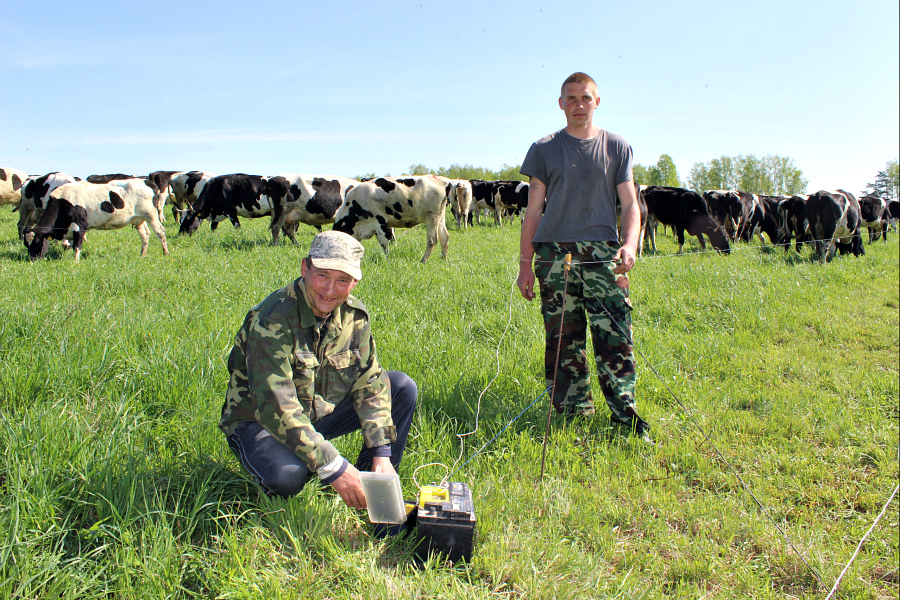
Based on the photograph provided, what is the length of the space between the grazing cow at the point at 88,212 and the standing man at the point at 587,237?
9.32 metres

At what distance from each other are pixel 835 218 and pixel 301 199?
13176 millimetres

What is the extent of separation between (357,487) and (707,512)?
1.88 meters

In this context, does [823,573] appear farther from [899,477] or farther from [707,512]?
[899,477]

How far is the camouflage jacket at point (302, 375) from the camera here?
7.84 ft

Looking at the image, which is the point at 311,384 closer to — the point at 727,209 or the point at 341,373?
the point at 341,373

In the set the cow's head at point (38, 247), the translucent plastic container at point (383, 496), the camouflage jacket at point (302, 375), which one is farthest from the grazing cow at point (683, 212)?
the translucent plastic container at point (383, 496)

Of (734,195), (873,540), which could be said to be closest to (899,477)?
(873,540)

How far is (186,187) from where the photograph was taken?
20.2 m

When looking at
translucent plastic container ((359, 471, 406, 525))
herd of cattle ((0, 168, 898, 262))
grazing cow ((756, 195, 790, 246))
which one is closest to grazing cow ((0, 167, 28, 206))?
herd of cattle ((0, 168, 898, 262))

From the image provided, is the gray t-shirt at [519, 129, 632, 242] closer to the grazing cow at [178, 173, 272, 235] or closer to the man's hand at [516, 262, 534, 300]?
the man's hand at [516, 262, 534, 300]

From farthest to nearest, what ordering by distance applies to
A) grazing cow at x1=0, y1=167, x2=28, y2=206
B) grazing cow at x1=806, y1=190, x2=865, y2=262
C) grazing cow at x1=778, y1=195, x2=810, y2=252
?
1. grazing cow at x1=0, y1=167, x2=28, y2=206
2. grazing cow at x1=778, y1=195, x2=810, y2=252
3. grazing cow at x1=806, y1=190, x2=865, y2=262

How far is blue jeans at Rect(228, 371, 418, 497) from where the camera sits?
2443 mm

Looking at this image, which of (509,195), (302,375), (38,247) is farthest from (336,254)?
(509,195)

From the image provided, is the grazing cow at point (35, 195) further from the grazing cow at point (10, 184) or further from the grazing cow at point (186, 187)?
the grazing cow at point (186, 187)
